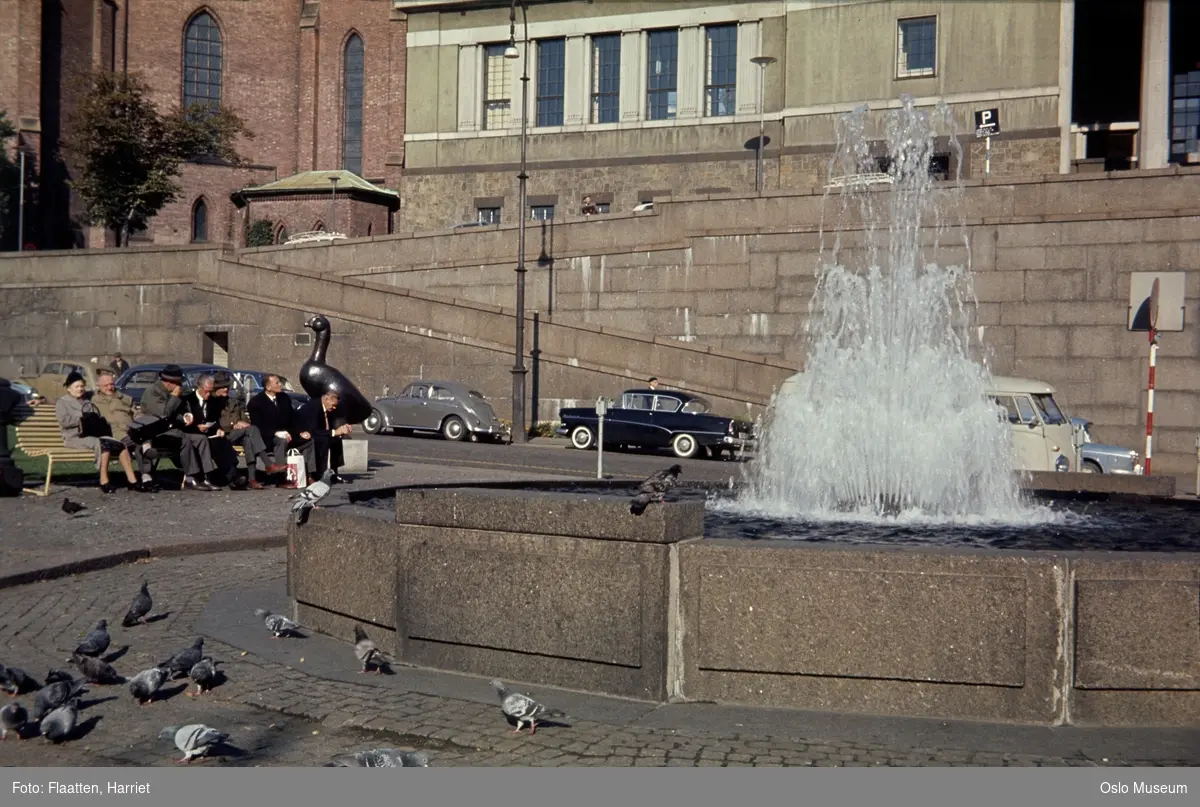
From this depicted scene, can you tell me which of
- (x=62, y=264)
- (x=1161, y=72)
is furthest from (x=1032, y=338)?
(x=62, y=264)

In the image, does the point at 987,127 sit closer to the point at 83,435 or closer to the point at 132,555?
the point at 83,435

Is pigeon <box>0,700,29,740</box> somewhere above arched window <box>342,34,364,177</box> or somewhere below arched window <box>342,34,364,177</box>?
below

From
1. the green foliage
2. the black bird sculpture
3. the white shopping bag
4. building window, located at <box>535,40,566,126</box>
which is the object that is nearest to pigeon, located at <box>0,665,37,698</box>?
the white shopping bag

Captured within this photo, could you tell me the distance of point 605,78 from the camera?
163ft

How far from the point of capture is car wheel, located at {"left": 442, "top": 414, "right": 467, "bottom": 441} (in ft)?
111

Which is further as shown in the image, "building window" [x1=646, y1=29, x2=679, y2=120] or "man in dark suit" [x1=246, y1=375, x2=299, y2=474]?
"building window" [x1=646, y1=29, x2=679, y2=120]

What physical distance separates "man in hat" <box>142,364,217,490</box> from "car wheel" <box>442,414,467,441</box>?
48.6 feet

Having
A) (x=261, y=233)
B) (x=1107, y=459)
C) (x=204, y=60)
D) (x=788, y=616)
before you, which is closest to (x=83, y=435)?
(x=788, y=616)

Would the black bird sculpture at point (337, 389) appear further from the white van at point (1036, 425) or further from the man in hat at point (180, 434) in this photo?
the white van at point (1036, 425)

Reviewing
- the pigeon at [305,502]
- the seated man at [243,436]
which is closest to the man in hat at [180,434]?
the seated man at [243,436]

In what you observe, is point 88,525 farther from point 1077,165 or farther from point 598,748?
point 1077,165

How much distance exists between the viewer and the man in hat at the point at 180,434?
1864 cm

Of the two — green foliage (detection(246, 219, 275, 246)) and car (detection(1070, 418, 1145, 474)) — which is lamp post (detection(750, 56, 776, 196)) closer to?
car (detection(1070, 418, 1145, 474))

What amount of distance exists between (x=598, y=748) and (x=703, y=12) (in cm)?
4436
